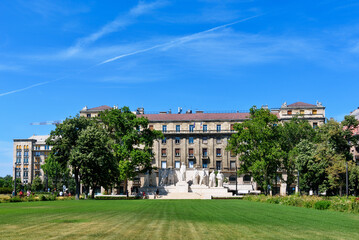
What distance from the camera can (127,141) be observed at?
6956 cm

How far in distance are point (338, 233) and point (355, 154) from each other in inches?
3521

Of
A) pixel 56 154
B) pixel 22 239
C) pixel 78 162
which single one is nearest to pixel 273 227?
pixel 22 239

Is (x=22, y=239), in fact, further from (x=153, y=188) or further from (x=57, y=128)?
(x=153, y=188)

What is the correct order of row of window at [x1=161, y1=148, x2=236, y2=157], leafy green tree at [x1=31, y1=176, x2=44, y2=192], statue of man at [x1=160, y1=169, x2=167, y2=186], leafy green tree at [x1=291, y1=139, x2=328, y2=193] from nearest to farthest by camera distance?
leafy green tree at [x1=291, y1=139, x2=328, y2=193] < statue of man at [x1=160, y1=169, x2=167, y2=186] < row of window at [x1=161, y1=148, x2=236, y2=157] < leafy green tree at [x1=31, y1=176, x2=44, y2=192]

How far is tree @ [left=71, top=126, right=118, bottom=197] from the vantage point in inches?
2286

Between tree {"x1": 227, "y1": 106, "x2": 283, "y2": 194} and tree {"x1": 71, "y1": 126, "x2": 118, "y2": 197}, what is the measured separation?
71.6ft

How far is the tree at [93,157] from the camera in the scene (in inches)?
2286

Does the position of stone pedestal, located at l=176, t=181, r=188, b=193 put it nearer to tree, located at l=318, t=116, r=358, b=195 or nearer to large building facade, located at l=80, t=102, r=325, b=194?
tree, located at l=318, t=116, r=358, b=195

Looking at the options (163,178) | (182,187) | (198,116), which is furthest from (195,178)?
(198,116)

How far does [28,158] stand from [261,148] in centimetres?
9376

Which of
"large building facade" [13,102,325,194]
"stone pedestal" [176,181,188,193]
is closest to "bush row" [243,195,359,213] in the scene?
"stone pedestal" [176,181,188,193]

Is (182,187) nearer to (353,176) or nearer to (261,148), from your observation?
(261,148)

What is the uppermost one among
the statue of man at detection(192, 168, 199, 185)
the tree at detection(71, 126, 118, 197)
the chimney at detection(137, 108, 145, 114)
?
the chimney at detection(137, 108, 145, 114)

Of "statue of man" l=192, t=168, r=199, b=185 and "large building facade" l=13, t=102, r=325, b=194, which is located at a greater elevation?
"large building facade" l=13, t=102, r=325, b=194
